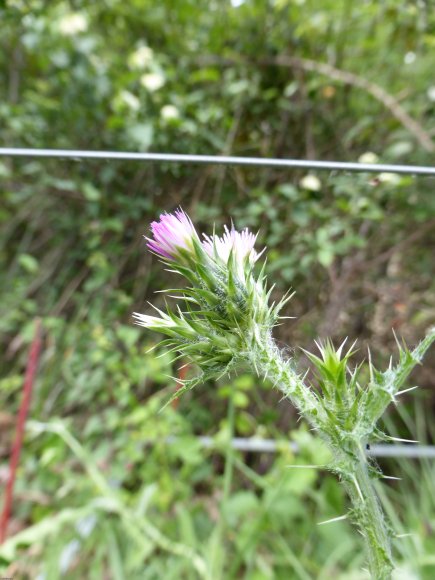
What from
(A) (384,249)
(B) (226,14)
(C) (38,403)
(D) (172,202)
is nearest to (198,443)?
(C) (38,403)

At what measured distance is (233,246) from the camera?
602 mm

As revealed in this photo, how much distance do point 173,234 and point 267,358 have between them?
19 centimetres

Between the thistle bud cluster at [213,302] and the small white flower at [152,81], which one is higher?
the small white flower at [152,81]

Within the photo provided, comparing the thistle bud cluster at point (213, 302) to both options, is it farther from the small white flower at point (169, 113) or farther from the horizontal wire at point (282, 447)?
the small white flower at point (169, 113)

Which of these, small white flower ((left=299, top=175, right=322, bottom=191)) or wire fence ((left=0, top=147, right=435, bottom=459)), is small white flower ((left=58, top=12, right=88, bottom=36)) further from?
wire fence ((left=0, top=147, right=435, bottom=459))

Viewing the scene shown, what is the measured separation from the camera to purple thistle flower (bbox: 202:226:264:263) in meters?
0.61

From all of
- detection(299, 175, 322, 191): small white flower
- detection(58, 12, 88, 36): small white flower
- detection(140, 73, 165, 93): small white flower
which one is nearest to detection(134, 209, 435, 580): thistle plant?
detection(299, 175, 322, 191): small white flower

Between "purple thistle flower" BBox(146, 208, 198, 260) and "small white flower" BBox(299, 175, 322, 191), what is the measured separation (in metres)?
0.99

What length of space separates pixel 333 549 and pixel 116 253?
1.29 meters

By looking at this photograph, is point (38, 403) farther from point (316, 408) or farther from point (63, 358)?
point (316, 408)

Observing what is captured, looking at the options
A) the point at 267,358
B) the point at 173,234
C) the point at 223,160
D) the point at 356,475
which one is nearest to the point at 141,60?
the point at 223,160

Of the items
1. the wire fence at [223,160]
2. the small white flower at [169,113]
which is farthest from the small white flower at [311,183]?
the wire fence at [223,160]

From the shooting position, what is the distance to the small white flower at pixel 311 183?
4.89ft

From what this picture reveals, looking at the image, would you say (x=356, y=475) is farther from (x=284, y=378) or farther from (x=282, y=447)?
(x=282, y=447)
